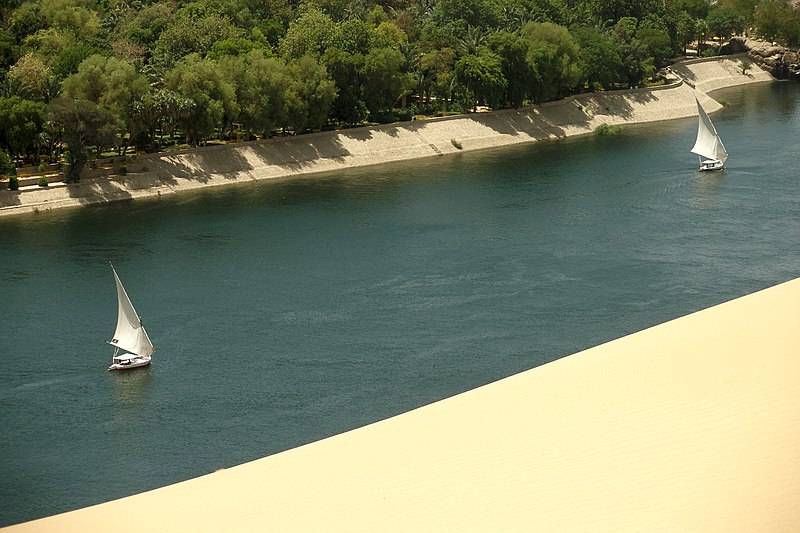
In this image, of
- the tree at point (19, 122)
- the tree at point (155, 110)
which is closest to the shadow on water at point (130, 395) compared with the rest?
the tree at point (19, 122)

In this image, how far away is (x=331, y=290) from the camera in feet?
201

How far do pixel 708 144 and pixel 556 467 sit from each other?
6663 cm

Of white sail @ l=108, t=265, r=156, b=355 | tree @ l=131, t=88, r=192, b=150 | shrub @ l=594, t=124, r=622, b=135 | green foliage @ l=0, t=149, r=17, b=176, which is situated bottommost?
shrub @ l=594, t=124, r=622, b=135

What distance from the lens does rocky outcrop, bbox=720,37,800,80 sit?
14888 cm

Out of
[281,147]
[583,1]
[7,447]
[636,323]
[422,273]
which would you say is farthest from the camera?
[583,1]

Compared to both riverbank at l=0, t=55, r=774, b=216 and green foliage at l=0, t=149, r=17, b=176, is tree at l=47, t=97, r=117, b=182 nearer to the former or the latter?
riverbank at l=0, t=55, r=774, b=216

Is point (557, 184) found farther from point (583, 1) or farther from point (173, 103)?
point (583, 1)

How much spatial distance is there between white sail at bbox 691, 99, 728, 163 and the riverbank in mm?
21766

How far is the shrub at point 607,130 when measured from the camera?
365 ft

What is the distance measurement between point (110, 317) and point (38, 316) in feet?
11.5

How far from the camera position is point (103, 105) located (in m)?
89.0

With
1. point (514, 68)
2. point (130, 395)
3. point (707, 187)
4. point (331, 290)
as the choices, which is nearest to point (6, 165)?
point (331, 290)

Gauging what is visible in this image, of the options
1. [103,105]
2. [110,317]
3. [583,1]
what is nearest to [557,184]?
[103,105]

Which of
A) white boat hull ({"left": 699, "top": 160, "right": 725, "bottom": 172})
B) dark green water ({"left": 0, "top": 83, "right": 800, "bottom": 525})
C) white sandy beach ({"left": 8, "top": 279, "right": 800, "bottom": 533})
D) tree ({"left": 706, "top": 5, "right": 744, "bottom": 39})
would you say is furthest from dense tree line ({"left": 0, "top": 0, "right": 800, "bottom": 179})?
white sandy beach ({"left": 8, "top": 279, "right": 800, "bottom": 533})
